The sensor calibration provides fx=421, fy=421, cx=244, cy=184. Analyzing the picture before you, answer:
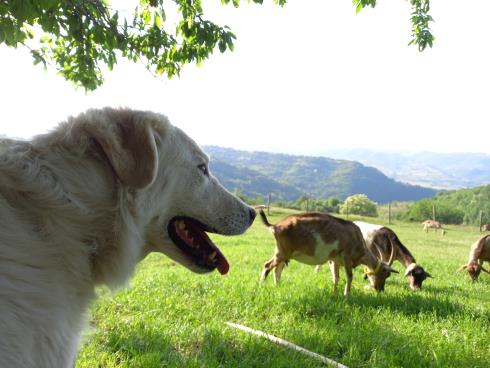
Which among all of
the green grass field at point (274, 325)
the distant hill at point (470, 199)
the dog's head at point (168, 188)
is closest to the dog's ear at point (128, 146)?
the dog's head at point (168, 188)

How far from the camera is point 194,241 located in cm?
273

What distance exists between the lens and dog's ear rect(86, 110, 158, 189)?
6.50 feet

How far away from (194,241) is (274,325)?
279 centimetres

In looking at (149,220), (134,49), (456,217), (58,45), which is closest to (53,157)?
(149,220)

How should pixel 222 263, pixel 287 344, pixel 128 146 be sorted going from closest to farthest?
1. pixel 128 146
2. pixel 222 263
3. pixel 287 344

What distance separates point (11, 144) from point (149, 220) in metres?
0.77

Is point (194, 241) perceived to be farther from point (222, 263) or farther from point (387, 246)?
point (387, 246)

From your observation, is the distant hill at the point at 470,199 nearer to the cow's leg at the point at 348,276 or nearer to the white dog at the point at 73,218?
the cow's leg at the point at 348,276

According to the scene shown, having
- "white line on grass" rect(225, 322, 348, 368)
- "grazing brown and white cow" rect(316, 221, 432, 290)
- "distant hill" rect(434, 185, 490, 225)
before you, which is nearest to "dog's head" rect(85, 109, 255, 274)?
"white line on grass" rect(225, 322, 348, 368)

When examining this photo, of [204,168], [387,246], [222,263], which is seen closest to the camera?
[204,168]

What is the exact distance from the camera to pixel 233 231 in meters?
2.87

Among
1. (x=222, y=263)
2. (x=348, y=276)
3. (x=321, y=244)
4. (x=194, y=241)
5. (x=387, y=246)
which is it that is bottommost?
(x=387, y=246)

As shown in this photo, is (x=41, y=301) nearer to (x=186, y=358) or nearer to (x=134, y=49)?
(x=186, y=358)

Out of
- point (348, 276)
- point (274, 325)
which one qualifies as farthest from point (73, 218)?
point (348, 276)
